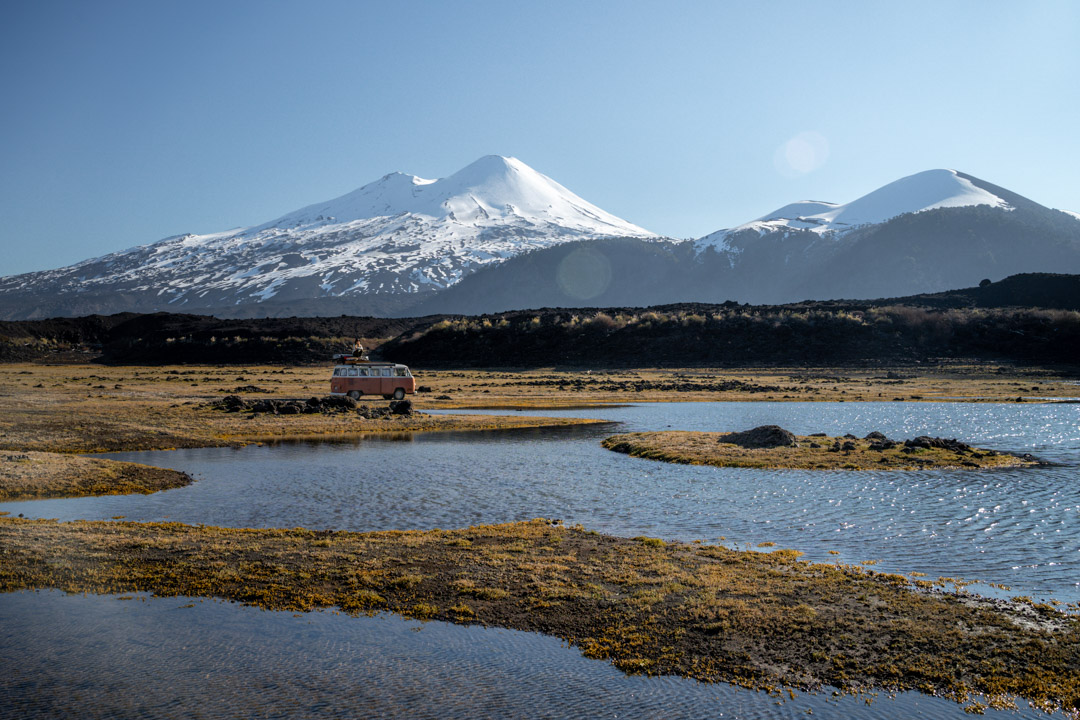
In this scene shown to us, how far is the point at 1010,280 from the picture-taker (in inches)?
4870

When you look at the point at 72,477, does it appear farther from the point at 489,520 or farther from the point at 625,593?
the point at 625,593

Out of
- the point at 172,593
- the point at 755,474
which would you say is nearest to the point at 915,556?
the point at 755,474

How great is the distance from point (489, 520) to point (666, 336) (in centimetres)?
9539

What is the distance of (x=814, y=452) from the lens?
28359mm

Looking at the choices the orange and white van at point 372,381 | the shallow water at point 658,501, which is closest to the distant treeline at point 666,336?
the orange and white van at point 372,381

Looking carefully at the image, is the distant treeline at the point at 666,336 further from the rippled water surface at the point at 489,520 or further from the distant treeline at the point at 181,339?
the rippled water surface at the point at 489,520

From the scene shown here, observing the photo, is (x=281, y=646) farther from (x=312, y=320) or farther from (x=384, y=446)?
(x=312, y=320)

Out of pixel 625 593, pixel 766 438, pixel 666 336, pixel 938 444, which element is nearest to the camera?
pixel 625 593

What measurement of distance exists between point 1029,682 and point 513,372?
9449 cm

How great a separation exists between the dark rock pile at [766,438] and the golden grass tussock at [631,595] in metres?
15.2

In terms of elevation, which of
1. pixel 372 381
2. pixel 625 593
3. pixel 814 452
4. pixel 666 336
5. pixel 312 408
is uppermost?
pixel 666 336

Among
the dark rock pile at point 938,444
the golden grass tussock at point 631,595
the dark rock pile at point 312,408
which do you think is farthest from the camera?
the dark rock pile at point 312,408

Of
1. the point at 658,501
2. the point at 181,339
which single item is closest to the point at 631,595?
the point at 658,501

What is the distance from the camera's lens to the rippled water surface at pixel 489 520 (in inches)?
355
